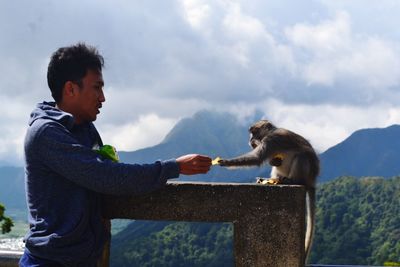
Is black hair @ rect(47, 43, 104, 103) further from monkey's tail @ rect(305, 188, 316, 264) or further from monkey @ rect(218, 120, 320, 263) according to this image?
monkey @ rect(218, 120, 320, 263)

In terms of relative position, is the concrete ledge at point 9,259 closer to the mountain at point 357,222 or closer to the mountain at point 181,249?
the mountain at point 357,222

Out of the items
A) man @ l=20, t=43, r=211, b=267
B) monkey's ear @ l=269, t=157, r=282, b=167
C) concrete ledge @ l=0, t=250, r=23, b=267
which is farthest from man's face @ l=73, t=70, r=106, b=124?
monkey's ear @ l=269, t=157, r=282, b=167

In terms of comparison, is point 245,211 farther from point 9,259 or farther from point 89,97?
point 9,259

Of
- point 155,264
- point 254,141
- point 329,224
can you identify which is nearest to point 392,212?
point 329,224

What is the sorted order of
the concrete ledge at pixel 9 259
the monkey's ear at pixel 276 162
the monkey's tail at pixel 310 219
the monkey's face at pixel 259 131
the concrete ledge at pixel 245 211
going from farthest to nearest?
the monkey's face at pixel 259 131 → the monkey's ear at pixel 276 162 → the concrete ledge at pixel 9 259 → the monkey's tail at pixel 310 219 → the concrete ledge at pixel 245 211

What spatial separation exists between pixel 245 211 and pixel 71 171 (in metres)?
1.02

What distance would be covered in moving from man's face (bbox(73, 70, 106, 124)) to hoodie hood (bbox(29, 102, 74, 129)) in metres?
0.11

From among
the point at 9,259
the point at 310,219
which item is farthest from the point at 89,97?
the point at 310,219

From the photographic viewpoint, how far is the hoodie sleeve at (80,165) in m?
2.96

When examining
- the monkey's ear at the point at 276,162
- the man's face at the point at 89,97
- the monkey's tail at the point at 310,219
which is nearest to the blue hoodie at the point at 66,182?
the man's face at the point at 89,97

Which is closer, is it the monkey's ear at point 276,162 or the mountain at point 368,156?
the monkey's ear at point 276,162

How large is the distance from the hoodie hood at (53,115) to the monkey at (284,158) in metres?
2.11

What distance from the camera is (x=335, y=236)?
69.9 metres

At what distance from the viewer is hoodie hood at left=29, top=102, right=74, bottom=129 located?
10.00ft
